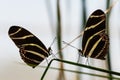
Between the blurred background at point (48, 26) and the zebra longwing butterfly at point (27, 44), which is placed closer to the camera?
the zebra longwing butterfly at point (27, 44)

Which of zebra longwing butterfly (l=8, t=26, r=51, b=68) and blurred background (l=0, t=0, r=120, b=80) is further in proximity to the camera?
blurred background (l=0, t=0, r=120, b=80)

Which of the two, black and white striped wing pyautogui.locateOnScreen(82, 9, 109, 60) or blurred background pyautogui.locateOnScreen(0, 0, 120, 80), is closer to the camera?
black and white striped wing pyautogui.locateOnScreen(82, 9, 109, 60)

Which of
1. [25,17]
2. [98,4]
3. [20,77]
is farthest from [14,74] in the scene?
[98,4]

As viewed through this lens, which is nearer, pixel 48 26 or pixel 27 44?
pixel 27 44
